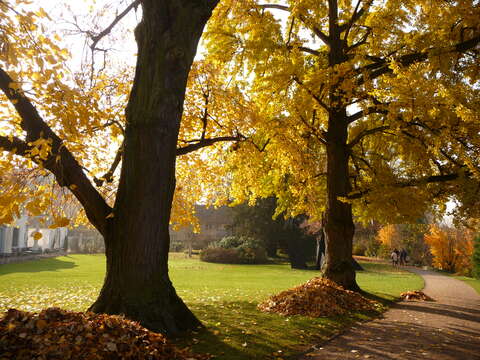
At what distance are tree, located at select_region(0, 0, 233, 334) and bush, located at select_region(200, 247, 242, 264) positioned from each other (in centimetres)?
2541

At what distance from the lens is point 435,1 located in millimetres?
10078

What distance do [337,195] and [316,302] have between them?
391cm

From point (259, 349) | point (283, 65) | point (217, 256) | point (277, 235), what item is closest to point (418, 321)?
point (259, 349)

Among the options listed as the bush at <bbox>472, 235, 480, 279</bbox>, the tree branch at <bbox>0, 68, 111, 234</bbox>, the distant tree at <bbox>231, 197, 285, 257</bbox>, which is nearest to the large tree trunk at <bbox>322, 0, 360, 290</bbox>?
the tree branch at <bbox>0, 68, 111, 234</bbox>

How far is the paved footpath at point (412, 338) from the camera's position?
5848mm

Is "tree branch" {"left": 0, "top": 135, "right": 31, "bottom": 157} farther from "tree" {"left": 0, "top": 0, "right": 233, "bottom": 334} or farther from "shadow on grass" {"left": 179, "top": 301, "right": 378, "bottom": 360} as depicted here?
"shadow on grass" {"left": 179, "top": 301, "right": 378, "bottom": 360}

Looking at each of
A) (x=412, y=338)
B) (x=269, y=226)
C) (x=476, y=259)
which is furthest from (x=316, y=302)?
(x=269, y=226)

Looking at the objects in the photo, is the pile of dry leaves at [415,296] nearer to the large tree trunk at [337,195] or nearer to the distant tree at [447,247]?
the large tree trunk at [337,195]

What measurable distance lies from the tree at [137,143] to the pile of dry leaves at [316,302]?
3036 millimetres

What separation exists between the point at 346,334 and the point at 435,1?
8.02 m

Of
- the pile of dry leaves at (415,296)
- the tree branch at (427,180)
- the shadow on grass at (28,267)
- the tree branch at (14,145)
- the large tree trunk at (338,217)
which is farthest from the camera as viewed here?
the shadow on grass at (28,267)

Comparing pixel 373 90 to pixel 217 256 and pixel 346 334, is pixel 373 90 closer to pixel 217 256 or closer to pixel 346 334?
pixel 346 334

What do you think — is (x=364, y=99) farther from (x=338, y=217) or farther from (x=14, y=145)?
(x=14, y=145)

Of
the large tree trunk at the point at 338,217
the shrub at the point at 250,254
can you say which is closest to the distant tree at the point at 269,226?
the shrub at the point at 250,254
